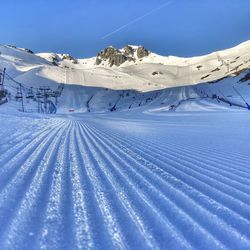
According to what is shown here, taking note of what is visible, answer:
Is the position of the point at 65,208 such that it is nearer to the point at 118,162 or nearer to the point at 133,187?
the point at 133,187

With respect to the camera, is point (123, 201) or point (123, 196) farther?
point (123, 196)

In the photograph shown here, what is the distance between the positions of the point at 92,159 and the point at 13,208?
3531mm

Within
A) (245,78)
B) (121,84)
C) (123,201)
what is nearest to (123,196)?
(123,201)

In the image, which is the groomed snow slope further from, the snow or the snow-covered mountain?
the snow-covered mountain

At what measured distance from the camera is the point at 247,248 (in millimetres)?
3244

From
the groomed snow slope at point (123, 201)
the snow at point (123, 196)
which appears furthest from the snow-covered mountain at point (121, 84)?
the groomed snow slope at point (123, 201)

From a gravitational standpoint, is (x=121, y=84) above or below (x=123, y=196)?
above

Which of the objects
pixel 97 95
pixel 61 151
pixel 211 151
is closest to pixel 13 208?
pixel 61 151

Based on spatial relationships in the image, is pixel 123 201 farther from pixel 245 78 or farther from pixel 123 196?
pixel 245 78

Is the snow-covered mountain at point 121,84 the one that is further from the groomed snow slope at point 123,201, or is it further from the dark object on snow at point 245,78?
the groomed snow slope at point 123,201

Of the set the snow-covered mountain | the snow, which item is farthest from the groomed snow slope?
the snow-covered mountain

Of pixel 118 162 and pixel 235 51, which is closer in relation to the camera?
pixel 118 162

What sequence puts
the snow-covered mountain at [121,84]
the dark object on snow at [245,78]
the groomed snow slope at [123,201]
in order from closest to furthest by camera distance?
the groomed snow slope at [123,201]
the dark object on snow at [245,78]
the snow-covered mountain at [121,84]

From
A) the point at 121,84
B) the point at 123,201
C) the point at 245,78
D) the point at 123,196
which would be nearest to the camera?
the point at 123,201
